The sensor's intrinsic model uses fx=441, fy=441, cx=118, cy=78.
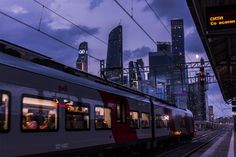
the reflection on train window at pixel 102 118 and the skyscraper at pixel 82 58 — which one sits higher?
the skyscraper at pixel 82 58

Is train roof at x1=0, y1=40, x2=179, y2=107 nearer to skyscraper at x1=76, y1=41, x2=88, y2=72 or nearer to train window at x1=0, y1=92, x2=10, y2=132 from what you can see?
train window at x1=0, y1=92, x2=10, y2=132

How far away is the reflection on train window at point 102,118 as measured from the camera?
601 inches

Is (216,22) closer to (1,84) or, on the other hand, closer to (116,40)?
(1,84)

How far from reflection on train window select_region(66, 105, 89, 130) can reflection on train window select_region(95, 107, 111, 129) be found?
87cm

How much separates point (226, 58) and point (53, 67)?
18.9 meters

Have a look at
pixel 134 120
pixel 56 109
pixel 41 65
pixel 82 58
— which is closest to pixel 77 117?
pixel 56 109

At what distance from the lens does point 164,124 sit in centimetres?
2689

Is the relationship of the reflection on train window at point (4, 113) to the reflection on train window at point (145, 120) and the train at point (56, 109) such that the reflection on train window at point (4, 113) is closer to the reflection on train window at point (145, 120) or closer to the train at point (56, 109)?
the train at point (56, 109)

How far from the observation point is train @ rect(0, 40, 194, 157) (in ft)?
34.1

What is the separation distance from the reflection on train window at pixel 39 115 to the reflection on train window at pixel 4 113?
0.69 m

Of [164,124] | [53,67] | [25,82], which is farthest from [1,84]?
[164,124]

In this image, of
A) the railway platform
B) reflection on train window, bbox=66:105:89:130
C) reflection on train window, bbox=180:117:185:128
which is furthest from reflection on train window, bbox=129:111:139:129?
reflection on train window, bbox=180:117:185:128

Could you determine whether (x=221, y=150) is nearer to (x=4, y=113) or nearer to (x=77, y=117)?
(x=77, y=117)

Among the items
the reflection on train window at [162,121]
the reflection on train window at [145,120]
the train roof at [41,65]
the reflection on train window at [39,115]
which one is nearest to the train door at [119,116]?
the train roof at [41,65]
